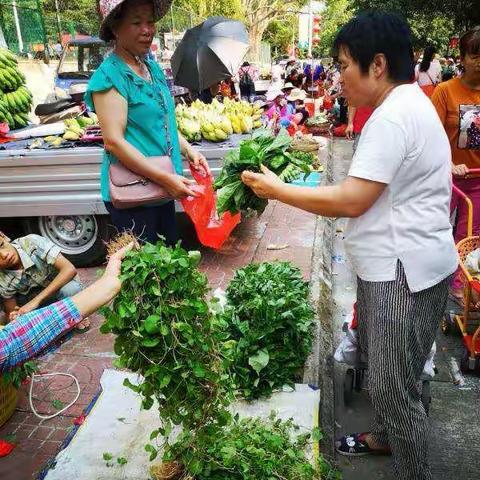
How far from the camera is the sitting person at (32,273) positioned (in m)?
3.26

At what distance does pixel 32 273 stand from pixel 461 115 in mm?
3186

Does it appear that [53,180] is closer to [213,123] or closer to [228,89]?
[213,123]

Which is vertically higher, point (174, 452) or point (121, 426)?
point (174, 452)

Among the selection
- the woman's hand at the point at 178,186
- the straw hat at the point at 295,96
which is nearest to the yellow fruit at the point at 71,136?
the woman's hand at the point at 178,186

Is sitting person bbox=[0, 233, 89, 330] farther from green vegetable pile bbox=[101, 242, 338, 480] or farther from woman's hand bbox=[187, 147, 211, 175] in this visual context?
green vegetable pile bbox=[101, 242, 338, 480]

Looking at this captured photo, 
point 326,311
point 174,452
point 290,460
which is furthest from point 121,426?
point 326,311

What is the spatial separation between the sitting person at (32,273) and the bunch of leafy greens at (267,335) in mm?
1230

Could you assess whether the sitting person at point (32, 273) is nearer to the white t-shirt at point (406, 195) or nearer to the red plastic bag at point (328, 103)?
the white t-shirt at point (406, 195)

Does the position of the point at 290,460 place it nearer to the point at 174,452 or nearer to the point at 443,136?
the point at 174,452

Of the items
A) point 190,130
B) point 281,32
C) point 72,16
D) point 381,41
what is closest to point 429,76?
point 190,130

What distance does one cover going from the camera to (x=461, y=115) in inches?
133

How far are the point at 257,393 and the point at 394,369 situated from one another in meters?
0.98

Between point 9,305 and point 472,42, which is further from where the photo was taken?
point 9,305

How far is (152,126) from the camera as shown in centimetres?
261
